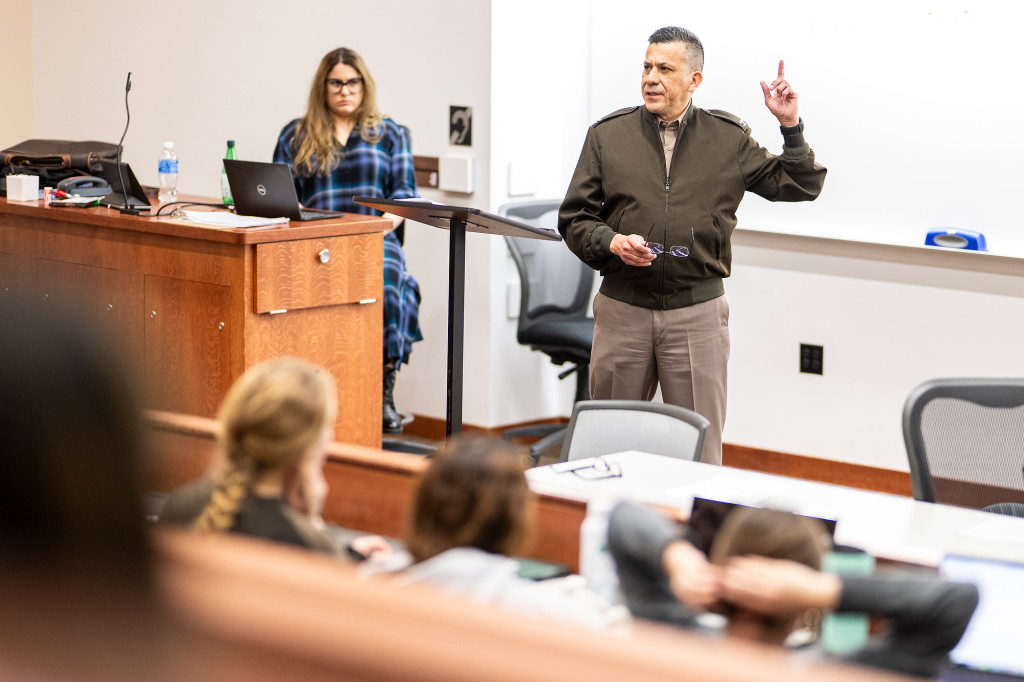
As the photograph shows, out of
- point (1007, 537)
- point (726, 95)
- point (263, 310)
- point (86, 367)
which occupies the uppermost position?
point (726, 95)

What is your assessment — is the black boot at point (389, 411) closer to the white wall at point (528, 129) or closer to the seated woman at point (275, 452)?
the white wall at point (528, 129)

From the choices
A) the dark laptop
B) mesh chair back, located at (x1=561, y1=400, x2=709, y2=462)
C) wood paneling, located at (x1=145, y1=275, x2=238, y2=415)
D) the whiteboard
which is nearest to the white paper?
the dark laptop

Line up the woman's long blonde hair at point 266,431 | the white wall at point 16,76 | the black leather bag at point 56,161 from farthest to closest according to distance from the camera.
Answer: the white wall at point 16,76, the black leather bag at point 56,161, the woman's long blonde hair at point 266,431

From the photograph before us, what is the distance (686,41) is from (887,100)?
138cm

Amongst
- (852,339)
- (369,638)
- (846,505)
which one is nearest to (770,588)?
(369,638)

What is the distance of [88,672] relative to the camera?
72cm

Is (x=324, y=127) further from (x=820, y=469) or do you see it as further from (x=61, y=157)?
(x=820, y=469)

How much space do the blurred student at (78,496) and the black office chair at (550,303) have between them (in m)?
4.38

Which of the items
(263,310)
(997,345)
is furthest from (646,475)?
(997,345)

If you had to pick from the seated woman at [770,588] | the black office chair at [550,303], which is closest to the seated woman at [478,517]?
the seated woman at [770,588]

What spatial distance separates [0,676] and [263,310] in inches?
132

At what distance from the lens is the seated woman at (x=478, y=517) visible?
A: 1223mm

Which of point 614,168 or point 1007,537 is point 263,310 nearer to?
point 614,168

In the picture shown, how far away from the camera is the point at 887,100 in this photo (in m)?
4.86
